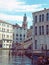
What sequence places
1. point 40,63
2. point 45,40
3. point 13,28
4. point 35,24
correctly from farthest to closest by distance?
point 13,28 < point 35,24 < point 45,40 < point 40,63

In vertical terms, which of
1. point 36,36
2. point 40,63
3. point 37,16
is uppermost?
point 37,16

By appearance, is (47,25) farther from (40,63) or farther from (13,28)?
(13,28)

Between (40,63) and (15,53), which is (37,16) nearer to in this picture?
(15,53)

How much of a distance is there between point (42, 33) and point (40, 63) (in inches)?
542

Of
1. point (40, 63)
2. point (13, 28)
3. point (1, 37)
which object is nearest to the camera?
point (40, 63)

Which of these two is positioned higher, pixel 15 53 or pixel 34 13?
pixel 34 13

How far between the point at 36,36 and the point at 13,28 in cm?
3547

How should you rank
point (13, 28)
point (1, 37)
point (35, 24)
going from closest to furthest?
point (35, 24) < point (1, 37) < point (13, 28)

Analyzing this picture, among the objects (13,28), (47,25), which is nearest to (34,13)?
(47,25)

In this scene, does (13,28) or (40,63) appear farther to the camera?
(13,28)

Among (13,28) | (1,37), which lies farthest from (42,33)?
(13,28)

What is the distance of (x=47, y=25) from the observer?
30.2 metres

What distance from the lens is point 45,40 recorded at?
29484 mm

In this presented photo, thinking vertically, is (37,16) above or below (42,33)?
above
